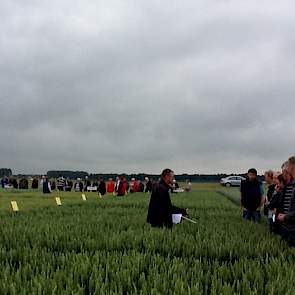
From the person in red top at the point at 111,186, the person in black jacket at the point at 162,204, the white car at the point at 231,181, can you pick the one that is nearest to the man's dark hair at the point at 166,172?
the person in black jacket at the point at 162,204

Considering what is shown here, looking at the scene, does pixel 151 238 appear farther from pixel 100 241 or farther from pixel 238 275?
pixel 238 275

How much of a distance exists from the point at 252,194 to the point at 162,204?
13.6 ft

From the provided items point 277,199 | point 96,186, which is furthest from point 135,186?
point 277,199

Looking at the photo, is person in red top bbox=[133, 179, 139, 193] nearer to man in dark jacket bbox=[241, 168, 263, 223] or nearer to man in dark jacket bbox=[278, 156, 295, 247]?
man in dark jacket bbox=[241, 168, 263, 223]

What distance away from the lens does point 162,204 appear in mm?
10117

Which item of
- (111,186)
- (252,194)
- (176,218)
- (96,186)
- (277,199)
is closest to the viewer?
(277,199)

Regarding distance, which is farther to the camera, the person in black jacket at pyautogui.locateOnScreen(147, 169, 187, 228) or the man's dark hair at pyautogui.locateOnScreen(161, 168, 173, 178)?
Answer: the person in black jacket at pyautogui.locateOnScreen(147, 169, 187, 228)

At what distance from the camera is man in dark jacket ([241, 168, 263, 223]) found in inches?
529

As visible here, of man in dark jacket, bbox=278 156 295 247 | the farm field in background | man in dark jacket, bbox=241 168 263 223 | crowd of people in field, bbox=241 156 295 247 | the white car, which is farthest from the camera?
the white car

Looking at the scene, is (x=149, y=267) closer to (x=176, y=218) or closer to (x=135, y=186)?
(x=176, y=218)

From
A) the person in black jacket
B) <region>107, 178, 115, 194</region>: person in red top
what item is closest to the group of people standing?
<region>107, 178, 115, 194</region>: person in red top

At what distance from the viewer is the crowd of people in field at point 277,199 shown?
8.29m

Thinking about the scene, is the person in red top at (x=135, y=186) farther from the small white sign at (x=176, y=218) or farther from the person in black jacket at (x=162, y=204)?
the small white sign at (x=176, y=218)

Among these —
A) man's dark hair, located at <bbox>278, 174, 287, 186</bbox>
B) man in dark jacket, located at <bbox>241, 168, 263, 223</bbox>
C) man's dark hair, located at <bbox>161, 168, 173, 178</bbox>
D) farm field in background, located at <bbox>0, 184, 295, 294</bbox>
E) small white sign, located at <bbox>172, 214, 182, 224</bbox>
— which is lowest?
farm field in background, located at <bbox>0, 184, 295, 294</bbox>
